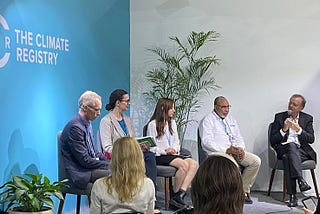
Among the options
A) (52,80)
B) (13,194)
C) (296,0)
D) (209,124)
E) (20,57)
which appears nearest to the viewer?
(13,194)

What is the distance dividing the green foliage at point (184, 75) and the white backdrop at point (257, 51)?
4.4 inches

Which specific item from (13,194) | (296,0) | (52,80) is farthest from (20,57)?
(296,0)

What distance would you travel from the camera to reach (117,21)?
7605mm

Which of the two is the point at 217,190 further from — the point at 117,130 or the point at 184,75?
the point at 184,75

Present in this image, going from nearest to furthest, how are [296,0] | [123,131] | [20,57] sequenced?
[20,57], [123,131], [296,0]

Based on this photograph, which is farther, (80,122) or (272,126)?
(272,126)

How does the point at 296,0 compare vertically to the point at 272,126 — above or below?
above

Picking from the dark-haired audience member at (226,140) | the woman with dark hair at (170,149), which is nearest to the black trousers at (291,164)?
the dark-haired audience member at (226,140)

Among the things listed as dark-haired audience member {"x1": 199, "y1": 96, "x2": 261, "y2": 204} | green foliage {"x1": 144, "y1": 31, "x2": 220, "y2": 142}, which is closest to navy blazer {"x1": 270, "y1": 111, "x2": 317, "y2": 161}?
dark-haired audience member {"x1": 199, "y1": 96, "x2": 261, "y2": 204}

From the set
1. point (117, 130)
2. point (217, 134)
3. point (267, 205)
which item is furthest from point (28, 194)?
point (267, 205)

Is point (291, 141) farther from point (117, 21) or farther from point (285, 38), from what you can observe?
point (117, 21)

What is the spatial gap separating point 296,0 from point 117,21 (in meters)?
2.36

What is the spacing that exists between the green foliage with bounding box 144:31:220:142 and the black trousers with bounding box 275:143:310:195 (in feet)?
4.75

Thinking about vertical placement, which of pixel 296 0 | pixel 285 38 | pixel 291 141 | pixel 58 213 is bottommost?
pixel 58 213
